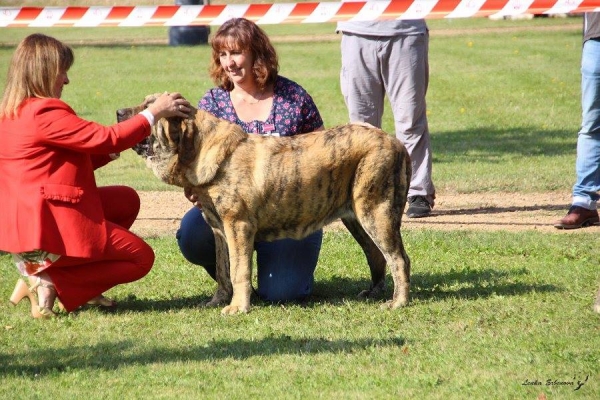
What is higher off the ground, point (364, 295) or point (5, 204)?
point (5, 204)

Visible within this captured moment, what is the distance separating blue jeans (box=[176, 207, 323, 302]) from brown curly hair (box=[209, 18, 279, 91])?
3.22ft

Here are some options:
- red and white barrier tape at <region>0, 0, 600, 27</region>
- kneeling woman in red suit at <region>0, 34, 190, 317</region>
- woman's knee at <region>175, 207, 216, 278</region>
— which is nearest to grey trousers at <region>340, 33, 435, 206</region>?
red and white barrier tape at <region>0, 0, 600, 27</region>

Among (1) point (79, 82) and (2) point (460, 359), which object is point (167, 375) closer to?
(2) point (460, 359)

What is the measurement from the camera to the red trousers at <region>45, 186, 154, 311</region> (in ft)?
21.4

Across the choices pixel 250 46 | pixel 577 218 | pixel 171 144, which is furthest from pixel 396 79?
pixel 171 144

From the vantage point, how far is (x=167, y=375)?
5.43m

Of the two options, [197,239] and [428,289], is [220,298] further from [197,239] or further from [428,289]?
[428,289]

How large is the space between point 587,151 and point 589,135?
14cm

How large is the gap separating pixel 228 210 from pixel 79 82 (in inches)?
677

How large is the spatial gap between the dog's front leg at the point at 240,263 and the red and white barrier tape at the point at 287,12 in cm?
324

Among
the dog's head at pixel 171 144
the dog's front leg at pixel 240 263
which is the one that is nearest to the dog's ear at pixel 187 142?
the dog's head at pixel 171 144

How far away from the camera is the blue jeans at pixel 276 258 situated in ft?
23.2

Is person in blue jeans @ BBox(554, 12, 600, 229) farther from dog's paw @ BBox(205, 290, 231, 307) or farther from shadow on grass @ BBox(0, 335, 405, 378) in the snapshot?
shadow on grass @ BBox(0, 335, 405, 378)

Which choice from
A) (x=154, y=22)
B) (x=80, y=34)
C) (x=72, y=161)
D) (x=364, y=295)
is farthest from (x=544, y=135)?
(x=80, y=34)
